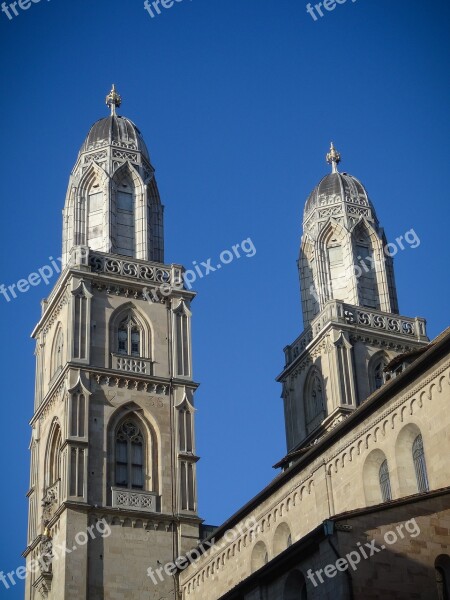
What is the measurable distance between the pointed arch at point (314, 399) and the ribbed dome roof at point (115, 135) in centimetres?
1233

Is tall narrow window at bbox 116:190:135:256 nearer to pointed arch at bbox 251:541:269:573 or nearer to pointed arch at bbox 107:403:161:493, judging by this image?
pointed arch at bbox 107:403:161:493

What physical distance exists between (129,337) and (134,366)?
1.42 meters

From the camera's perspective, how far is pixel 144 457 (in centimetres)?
4812

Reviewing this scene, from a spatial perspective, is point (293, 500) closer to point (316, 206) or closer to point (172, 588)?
point (172, 588)

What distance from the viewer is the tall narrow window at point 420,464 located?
115ft

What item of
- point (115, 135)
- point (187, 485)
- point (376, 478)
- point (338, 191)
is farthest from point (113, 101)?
point (376, 478)

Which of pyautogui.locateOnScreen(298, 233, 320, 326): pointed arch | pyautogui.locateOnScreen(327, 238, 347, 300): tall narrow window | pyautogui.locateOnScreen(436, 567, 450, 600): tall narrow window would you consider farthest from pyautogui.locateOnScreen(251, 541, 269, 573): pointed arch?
pyautogui.locateOnScreen(327, 238, 347, 300): tall narrow window

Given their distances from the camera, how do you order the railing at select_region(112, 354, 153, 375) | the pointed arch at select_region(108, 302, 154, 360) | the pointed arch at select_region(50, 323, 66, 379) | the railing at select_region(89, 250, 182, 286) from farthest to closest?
the railing at select_region(89, 250, 182, 286) → the pointed arch at select_region(50, 323, 66, 379) → the pointed arch at select_region(108, 302, 154, 360) → the railing at select_region(112, 354, 153, 375)

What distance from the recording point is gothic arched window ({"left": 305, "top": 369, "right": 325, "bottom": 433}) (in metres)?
53.7

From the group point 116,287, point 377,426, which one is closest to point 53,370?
point 116,287

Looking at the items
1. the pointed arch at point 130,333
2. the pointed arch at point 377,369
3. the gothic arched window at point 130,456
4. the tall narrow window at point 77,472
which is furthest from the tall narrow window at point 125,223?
the pointed arch at point 377,369

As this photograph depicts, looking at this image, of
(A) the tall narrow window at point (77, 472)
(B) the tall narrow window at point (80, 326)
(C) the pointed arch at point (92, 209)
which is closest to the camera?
(A) the tall narrow window at point (77, 472)

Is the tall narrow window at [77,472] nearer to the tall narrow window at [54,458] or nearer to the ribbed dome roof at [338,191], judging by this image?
the tall narrow window at [54,458]

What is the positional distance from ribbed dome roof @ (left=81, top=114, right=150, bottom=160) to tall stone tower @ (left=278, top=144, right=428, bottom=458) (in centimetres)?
953
